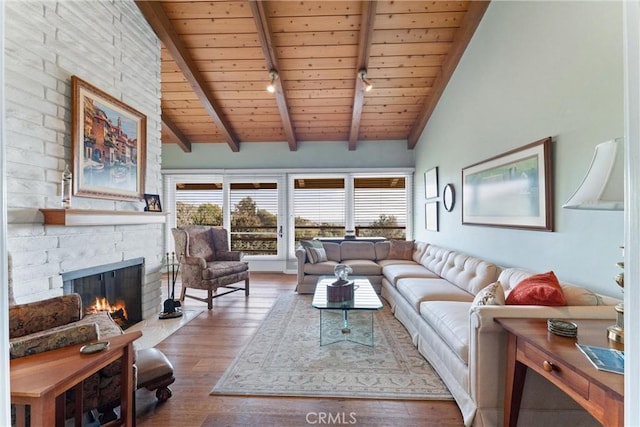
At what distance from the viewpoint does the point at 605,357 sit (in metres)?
1.04

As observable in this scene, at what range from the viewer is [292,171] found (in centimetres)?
567

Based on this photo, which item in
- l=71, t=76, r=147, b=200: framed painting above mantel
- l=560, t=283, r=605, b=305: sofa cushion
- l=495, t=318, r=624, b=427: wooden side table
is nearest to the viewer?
l=495, t=318, r=624, b=427: wooden side table

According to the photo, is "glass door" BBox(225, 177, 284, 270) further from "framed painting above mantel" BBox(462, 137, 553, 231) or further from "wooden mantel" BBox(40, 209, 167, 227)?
"framed painting above mantel" BBox(462, 137, 553, 231)

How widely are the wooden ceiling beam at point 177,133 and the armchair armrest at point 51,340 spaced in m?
4.51

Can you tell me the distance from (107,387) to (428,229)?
4.64m

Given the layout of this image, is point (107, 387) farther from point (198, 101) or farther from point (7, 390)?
point (198, 101)

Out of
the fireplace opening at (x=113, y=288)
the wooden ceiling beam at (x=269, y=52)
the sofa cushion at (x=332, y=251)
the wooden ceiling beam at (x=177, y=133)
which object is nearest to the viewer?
the fireplace opening at (x=113, y=288)

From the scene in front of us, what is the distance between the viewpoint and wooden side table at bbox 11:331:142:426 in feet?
3.05

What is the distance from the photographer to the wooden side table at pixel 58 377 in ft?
3.05

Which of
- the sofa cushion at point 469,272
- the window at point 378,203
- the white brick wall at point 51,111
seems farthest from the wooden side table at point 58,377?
the window at point 378,203

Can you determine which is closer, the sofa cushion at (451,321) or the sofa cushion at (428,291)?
the sofa cushion at (451,321)

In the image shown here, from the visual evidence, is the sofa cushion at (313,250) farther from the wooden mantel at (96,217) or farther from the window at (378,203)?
the wooden mantel at (96,217)

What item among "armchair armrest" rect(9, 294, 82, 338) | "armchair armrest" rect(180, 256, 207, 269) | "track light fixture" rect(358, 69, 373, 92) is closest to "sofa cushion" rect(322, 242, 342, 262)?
"armchair armrest" rect(180, 256, 207, 269)
